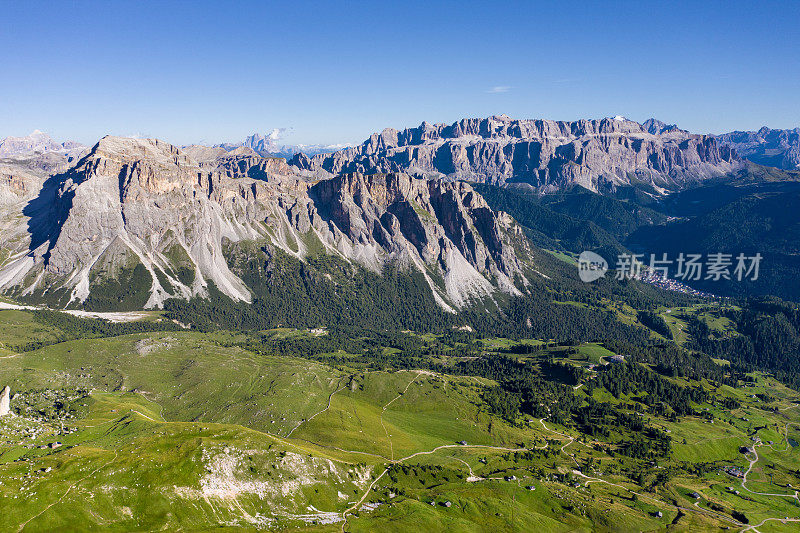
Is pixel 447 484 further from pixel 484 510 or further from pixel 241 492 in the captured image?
pixel 241 492

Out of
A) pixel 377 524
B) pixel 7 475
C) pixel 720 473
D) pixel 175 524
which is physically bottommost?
pixel 720 473

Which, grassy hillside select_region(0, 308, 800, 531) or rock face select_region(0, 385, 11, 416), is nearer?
grassy hillside select_region(0, 308, 800, 531)

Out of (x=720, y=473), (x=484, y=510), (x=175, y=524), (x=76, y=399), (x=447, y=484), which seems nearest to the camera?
(x=175, y=524)

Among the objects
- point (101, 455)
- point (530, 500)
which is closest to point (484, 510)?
point (530, 500)

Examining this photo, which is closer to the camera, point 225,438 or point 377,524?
point 377,524

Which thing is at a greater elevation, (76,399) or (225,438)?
(225,438)

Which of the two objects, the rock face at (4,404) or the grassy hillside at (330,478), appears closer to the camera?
the grassy hillside at (330,478)

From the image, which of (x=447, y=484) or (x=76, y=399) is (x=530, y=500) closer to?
(x=447, y=484)

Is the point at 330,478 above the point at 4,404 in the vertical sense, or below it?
below

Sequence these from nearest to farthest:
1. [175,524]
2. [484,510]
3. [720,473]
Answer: [175,524], [484,510], [720,473]

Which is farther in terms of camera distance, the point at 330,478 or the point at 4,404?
the point at 4,404
